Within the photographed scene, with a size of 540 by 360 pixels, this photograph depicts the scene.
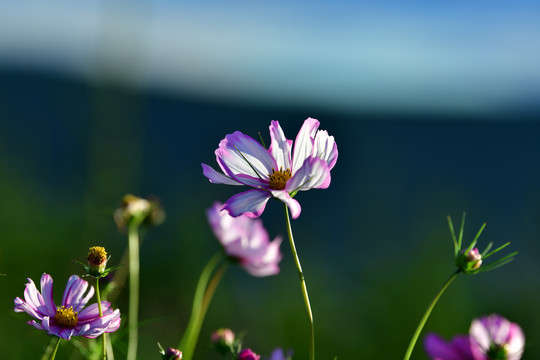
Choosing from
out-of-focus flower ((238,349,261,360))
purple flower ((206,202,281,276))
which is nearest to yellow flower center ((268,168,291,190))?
out-of-focus flower ((238,349,261,360))

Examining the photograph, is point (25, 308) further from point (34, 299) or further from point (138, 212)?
point (138, 212)

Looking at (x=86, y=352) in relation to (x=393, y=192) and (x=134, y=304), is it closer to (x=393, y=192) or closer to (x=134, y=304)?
(x=134, y=304)

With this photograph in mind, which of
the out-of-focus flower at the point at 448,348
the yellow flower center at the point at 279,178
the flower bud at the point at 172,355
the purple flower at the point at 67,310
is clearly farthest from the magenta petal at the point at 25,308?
the out-of-focus flower at the point at 448,348

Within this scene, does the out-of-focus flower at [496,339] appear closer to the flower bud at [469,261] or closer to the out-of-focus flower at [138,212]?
the flower bud at [469,261]

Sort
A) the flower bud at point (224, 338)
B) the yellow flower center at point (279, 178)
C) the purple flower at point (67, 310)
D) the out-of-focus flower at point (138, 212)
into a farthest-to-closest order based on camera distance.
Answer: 1. the out-of-focus flower at point (138, 212)
2. the flower bud at point (224, 338)
3. the yellow flower center at point (279, 178)
4. the purple flower at point (67, 310)

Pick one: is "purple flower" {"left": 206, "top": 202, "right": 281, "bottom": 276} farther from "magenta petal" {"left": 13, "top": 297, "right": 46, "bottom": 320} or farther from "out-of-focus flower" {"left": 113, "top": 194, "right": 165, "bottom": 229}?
"magenta petal" {"left": 13, "top": 297, "right": 46, "bottom": 320}

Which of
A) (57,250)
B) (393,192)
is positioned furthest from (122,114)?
(393,192)
